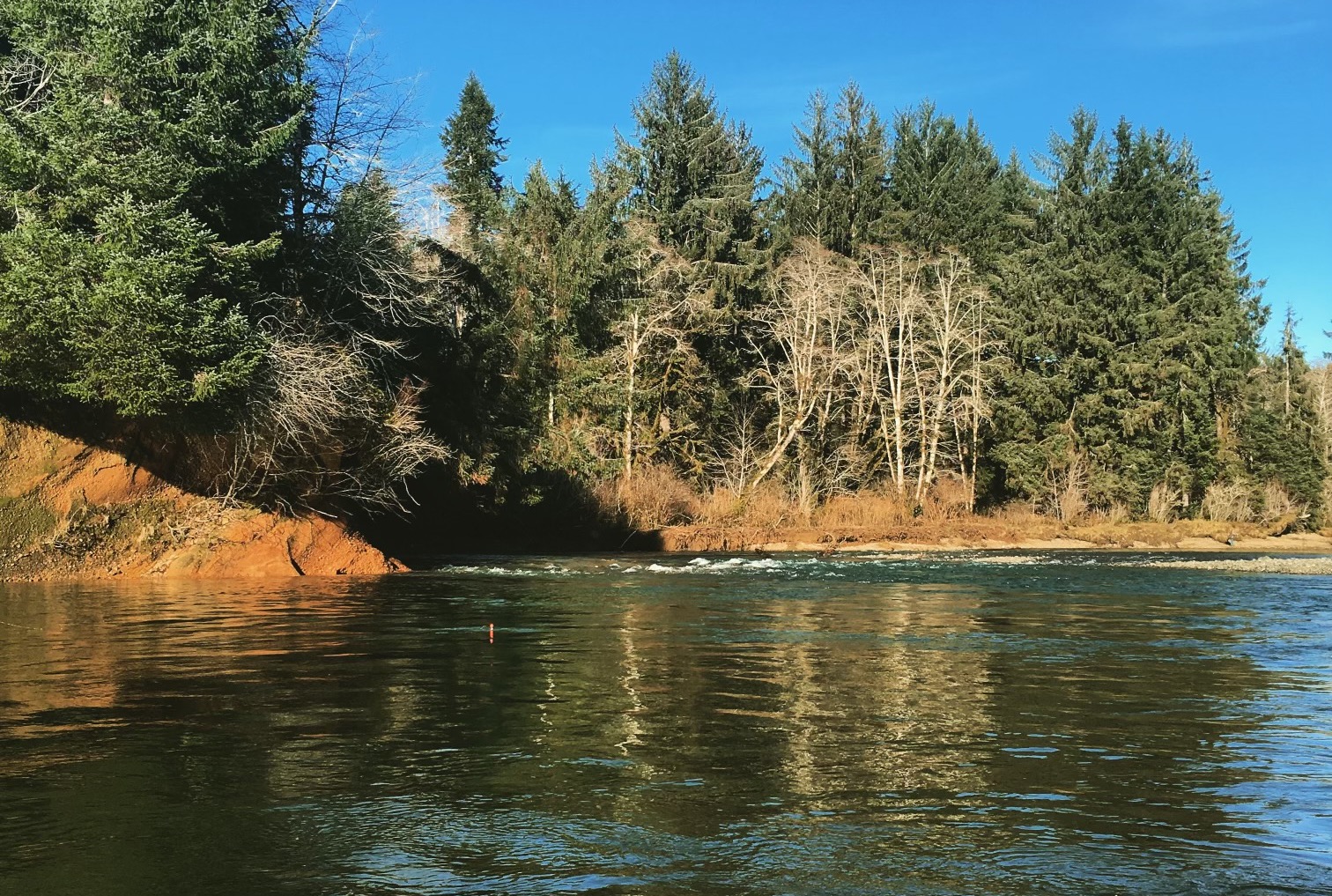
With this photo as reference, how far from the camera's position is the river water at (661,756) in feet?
20.0

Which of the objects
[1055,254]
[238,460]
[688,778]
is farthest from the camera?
[1055,254]

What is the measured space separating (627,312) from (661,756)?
38267mm

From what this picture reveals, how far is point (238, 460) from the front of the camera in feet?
88.5

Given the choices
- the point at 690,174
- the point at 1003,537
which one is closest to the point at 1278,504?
the point at 1003,537

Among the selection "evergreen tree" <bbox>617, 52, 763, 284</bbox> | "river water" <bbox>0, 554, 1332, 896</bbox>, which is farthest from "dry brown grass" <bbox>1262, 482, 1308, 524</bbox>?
"river water" <bbox>0, 554, 1332, 896</bbox>

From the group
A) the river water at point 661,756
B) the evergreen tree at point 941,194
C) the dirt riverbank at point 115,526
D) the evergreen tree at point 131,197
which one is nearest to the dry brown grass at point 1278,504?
the evergreen tree at point 941,194

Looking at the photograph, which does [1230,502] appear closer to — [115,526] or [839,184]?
[839,184]

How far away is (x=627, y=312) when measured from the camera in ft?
151

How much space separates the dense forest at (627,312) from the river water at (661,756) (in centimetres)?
894

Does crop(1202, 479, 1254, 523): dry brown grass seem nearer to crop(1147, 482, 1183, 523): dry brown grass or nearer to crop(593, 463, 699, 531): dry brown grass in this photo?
crop(1147, 482, 1183, 523): dry brown grass

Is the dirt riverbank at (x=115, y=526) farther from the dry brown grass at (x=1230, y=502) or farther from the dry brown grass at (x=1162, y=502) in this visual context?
the dry brown grass at (x=1230, y=502)

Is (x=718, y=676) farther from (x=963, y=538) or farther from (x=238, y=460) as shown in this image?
(x=963, y=538)

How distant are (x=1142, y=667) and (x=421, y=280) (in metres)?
24.8

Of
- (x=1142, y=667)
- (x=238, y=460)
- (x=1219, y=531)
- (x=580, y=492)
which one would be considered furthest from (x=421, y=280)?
(x=1219, y=531)
